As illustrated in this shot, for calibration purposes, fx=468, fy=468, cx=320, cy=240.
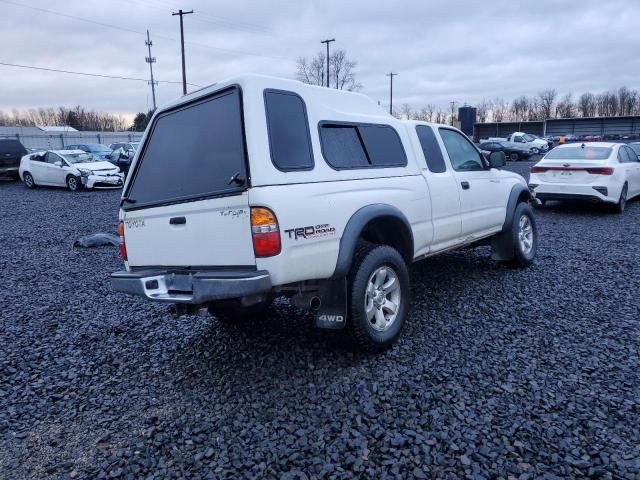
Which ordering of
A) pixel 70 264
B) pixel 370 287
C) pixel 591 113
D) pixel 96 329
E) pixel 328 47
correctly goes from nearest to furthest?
pixel 370 287 < pixel 96 329 < pixel 70 264 < pixel 328 47 < pixel 591 113

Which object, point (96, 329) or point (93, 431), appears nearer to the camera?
point (93, 431)

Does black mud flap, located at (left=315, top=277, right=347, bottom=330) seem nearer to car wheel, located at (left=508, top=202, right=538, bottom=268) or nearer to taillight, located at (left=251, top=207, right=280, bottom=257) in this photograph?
taillight, located at (left=251, top=207, right=280, bottom=257)

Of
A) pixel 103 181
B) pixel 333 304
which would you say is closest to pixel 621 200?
pixel 333 304

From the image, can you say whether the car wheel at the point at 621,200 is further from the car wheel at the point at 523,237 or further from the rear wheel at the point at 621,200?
the car wheel at the point at 523,237

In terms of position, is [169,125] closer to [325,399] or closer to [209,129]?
[209,129]

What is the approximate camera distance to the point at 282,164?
317cm

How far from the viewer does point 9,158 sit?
826 inches

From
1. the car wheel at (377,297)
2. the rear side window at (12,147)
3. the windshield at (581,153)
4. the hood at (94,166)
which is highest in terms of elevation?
the rear side window at (12,147)

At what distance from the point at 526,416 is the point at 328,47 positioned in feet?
168

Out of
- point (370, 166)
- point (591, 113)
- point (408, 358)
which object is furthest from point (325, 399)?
point (591, 113)

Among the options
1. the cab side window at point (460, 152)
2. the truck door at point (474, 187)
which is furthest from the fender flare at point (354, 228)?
the cab side window at point (460, 152)

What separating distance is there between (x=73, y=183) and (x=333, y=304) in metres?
17.4

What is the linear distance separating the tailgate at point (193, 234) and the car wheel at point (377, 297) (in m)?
0.92

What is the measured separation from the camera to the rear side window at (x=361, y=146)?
144 inches
